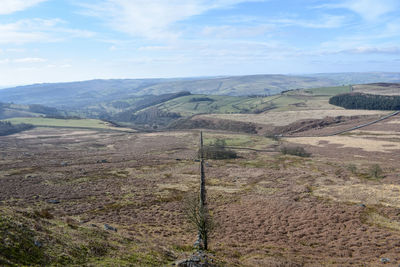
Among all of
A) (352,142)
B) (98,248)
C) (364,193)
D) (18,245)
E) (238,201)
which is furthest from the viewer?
(352,142)

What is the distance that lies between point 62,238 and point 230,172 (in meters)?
67.3

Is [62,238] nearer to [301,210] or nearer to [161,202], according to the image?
[161,202]

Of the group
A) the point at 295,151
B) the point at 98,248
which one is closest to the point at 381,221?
the point at 98,248

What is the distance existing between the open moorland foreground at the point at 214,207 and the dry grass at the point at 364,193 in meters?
0.21

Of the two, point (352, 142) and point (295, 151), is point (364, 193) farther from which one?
point (352, 142)

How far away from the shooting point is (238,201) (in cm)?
6278

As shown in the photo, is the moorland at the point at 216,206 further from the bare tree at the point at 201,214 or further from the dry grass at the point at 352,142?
the bare tree at the point at 201,214

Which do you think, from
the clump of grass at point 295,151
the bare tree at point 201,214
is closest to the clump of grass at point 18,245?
the bare tree at point 201,214

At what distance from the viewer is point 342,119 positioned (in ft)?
616

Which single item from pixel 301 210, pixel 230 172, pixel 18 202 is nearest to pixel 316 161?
pixel 230 172

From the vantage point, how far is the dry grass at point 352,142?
120 metres

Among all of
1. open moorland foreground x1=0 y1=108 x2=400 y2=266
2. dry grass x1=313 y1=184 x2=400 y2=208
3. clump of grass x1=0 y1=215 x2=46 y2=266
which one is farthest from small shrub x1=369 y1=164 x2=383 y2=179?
clump of grass x1=0 y1=215 x2=46 y2=266

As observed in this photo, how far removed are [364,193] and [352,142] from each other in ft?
259

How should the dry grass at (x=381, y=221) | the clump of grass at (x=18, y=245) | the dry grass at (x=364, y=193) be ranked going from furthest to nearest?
the dry grass at (x=364, y=193) < the dry grass at (x=381, y=221) < the clump of grass at (x=18, y=245)
